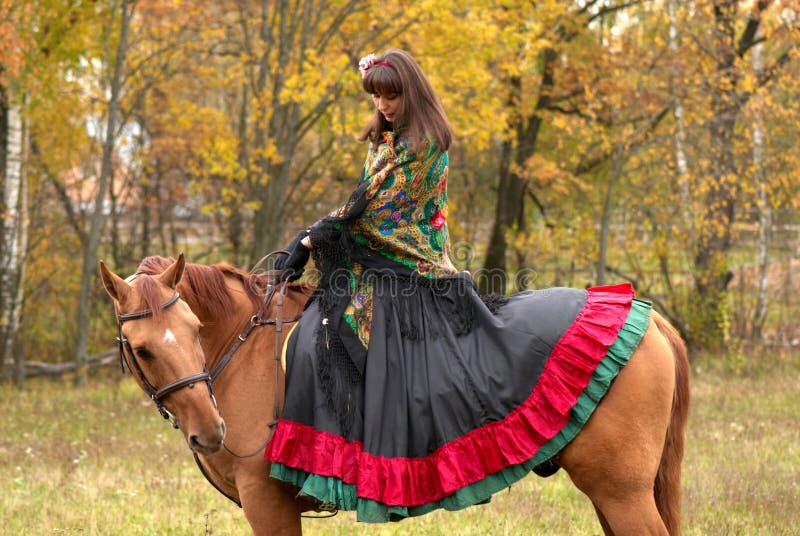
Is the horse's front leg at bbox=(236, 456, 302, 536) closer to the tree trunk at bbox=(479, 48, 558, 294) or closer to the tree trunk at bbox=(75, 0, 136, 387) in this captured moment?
the tree trunk at bbox=(75, 0, 136, 387)

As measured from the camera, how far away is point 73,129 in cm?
1538

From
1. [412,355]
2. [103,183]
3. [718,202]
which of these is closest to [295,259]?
[412,355]

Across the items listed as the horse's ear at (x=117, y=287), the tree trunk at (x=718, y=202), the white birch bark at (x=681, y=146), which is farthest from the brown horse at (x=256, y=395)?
the white birch bark at (x=681, y=146)

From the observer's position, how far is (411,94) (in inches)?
151

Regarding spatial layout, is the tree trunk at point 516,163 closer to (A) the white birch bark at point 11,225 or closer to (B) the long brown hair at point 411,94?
(A) the white birch bark at point 11,225

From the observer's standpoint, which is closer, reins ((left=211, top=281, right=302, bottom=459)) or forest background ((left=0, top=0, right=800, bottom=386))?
reins ((left=211, top=281, right=302, bottom=459))

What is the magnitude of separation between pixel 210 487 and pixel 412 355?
3.95 metres

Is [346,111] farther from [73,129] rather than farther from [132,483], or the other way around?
[132,483]

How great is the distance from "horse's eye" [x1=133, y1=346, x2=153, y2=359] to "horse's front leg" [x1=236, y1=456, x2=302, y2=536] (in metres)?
0.72

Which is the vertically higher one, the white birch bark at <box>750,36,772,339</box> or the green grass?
the white birch bark at <box>750,36,772,339</box>

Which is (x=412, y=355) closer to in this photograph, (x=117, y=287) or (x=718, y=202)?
(x=117, y=287)

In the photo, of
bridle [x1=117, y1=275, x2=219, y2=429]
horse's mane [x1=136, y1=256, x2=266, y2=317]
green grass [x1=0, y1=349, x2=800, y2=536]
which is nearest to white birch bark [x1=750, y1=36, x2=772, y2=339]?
green grass [x1=0, y1=349, x2=800, y2=536]

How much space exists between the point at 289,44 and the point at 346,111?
1601 mm

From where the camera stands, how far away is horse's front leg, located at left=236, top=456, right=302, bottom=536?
3.78 metres
